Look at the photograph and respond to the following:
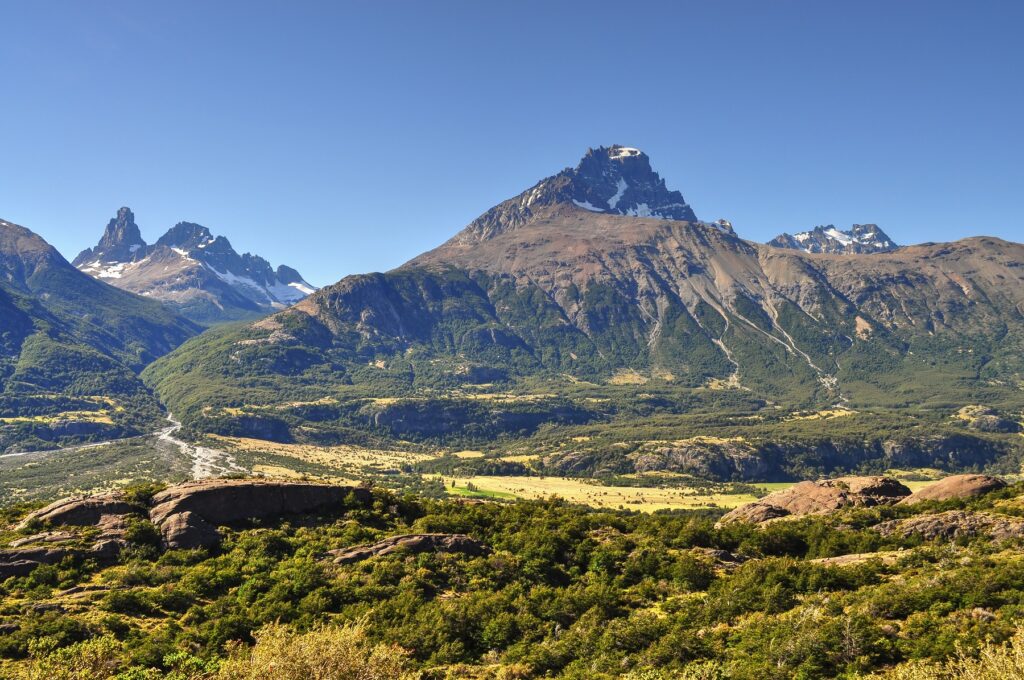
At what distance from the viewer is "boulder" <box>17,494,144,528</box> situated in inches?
2099

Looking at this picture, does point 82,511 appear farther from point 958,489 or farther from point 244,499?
point 958,489

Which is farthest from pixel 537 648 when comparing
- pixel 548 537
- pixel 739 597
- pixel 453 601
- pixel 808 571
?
pixel 808 571

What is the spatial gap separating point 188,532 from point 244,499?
19.7 feet

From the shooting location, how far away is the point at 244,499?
57.8 meters

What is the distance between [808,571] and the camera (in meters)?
44.6

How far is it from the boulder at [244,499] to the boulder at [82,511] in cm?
262

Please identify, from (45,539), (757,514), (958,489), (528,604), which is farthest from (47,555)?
(958,489)

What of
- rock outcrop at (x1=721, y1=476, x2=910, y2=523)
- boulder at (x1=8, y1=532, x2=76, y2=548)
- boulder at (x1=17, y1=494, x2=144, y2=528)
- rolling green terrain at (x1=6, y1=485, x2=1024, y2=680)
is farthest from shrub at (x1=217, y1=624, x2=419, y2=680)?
rock outcrop at (x1=721, y1=476, x2=910, y2=523)

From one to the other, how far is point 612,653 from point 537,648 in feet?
15.1

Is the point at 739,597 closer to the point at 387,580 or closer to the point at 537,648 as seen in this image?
the point at 537,648

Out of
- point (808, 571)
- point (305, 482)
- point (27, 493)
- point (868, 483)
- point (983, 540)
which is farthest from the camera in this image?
point (27, 493)

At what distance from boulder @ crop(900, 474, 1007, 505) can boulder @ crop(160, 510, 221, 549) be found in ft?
250

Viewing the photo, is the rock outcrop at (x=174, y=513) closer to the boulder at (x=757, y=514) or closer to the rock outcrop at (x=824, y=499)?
the boulder at (x=757, y=514)

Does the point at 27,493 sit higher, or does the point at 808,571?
the point at 808,571
